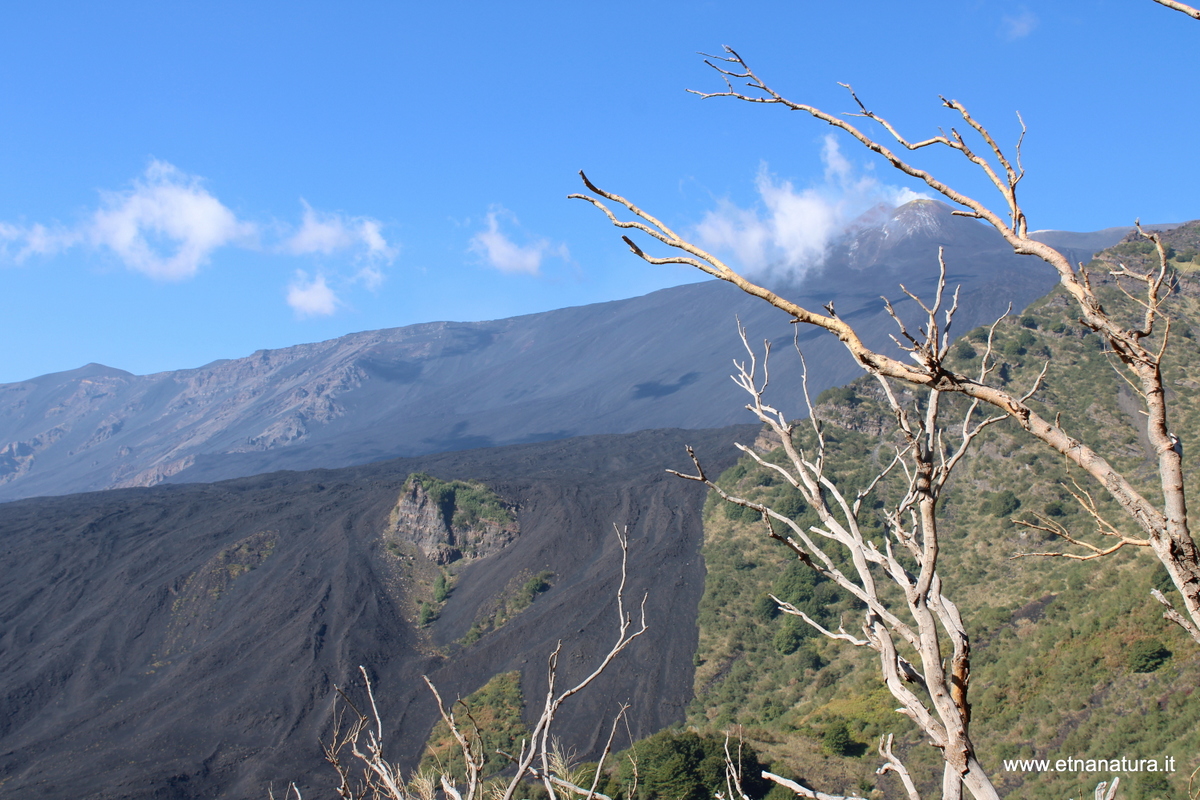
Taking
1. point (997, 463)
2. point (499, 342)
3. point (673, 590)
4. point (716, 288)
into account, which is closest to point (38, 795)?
point (673, 590)

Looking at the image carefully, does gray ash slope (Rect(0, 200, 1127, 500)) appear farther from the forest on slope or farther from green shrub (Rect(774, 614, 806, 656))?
green shrub (Rect(774, 614, 806, 656))

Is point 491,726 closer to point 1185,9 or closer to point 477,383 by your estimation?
point 1185,9

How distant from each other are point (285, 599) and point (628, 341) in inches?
4090

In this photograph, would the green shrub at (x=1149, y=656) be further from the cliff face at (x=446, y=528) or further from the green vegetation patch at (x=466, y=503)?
the green vegetation patch at (x=466, y=503)

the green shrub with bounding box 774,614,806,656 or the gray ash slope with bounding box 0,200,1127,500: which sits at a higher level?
the gray ash slope with bounding box 0,200,1127,500

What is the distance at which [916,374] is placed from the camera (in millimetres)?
2344

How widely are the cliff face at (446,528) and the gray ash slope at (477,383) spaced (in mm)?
52826

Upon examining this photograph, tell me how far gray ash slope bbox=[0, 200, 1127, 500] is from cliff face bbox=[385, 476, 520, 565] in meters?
52.8

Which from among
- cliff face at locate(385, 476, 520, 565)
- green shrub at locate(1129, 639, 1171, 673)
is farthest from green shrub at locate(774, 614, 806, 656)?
cliff face at locate(385, 476, 520, 565)

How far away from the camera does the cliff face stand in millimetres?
45312

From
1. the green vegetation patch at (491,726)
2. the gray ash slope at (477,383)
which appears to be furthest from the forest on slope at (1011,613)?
the gray ash slope at (477,383)

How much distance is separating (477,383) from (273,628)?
106865mm

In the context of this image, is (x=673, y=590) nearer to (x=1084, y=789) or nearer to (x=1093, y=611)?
(x=1093, y=611)

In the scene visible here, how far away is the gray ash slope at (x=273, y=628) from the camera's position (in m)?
28.4
